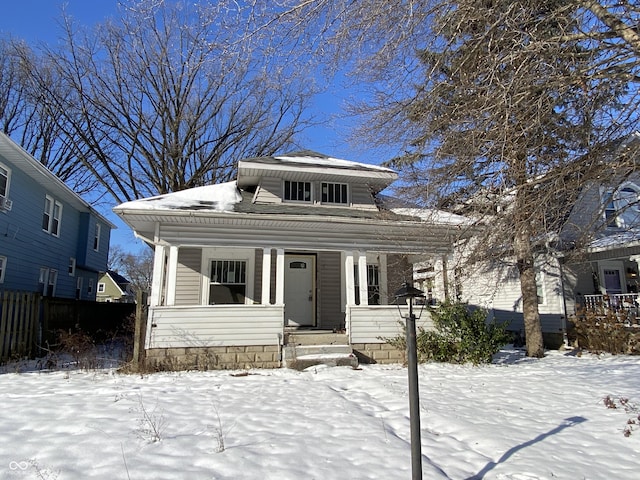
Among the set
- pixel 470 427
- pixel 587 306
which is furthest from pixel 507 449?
pixel 587 306

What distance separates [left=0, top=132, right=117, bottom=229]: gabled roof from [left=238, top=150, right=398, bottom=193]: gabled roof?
21.0 feet

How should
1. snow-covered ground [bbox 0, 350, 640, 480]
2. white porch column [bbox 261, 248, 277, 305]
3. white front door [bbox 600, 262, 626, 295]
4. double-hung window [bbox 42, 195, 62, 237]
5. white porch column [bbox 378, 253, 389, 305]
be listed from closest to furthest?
snow-covered ground [bbox 0, 350, 640, 480]
white porch column [bbox 261, 248, 277, 305]
white porch column [bbox 378, 253, 389, 305]
white front door [bbox 600, 262, 626, 295]
double-hung window [bbox 42, 195, 62, 237]

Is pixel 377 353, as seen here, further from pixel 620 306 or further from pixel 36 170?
pixel 36 170

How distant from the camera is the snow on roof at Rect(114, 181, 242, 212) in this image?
8634mm

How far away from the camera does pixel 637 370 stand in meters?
7.88

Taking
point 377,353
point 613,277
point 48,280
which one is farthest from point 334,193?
point 48,280

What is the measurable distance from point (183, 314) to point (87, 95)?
Result: 43.7ft

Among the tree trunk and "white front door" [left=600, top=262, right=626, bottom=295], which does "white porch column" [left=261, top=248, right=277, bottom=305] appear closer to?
the tree trunk

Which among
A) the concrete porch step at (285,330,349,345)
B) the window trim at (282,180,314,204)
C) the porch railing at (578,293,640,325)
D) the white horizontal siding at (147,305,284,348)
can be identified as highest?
the window trim at (282,180,314,204)

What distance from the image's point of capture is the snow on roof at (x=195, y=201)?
8.63 m

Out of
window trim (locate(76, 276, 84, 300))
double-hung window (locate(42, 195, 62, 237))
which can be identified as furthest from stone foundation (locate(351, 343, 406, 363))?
window trim (locate(76, 276, 84, 300))

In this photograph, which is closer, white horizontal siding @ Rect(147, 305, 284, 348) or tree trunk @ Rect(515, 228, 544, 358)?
white horizontal siding @ Rect(147, 305, 284, 348)

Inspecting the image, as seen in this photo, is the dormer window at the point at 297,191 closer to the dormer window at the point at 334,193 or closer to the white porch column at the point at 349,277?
the dormer window at the point at 334,193

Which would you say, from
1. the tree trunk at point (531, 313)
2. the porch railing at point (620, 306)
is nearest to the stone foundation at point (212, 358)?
the tree trunk at point (531, 313)
